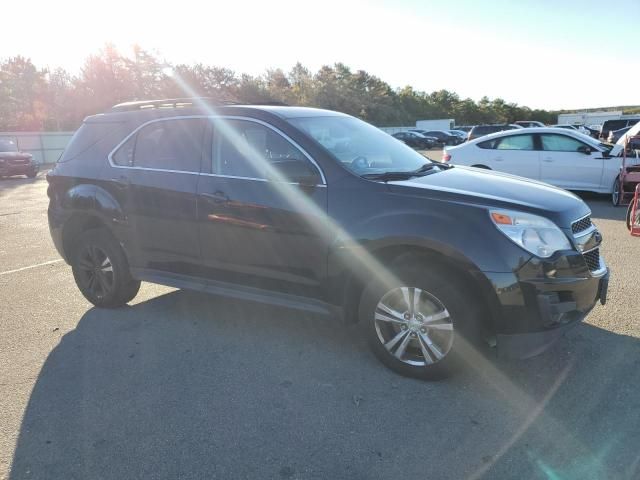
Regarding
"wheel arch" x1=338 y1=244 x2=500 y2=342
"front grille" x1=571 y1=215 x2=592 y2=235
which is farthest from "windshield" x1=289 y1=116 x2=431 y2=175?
"front grille" x1=571 y1=215 x2=592 y2=235

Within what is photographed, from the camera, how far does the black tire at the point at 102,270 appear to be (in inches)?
191

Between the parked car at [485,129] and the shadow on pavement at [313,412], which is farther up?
the parked car at [485,129]

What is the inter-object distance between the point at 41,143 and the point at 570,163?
30460 mm

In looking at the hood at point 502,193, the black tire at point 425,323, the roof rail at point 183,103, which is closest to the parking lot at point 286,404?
the black tire at point 425,323

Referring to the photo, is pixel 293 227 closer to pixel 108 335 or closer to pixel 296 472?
pixel 296 472

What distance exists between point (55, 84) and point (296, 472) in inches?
2111

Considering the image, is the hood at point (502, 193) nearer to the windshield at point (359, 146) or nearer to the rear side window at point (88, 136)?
the windshield at point (359, 146)

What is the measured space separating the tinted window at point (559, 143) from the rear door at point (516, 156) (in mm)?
235

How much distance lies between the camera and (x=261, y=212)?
3.88m

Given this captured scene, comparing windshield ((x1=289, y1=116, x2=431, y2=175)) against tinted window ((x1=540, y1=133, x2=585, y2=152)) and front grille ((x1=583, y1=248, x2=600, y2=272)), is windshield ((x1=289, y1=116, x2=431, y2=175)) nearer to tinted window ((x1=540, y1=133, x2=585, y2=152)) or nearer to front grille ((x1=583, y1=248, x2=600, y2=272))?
front grille ((x1=583, y1=248, x2=600, y2=272))

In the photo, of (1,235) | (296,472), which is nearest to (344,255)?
(296,472)

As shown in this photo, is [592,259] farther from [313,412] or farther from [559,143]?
[559,143]

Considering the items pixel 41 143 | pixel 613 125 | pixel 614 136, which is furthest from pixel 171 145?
pixel 41 143

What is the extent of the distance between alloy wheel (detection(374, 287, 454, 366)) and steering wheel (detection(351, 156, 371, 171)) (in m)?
0.98
